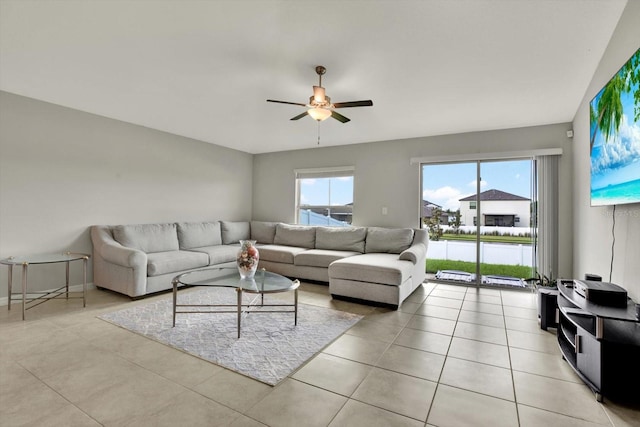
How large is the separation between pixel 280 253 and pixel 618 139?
4088 millimetres

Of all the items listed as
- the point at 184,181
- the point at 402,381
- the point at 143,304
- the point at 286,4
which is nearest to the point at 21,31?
the point at 286,4

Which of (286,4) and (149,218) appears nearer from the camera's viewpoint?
(286,4)

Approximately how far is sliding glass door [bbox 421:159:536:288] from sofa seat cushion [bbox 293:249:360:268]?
1.55 m

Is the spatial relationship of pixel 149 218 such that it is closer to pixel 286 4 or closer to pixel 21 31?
pixel 21 31

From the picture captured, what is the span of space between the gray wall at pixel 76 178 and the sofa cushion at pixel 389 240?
3.19 m

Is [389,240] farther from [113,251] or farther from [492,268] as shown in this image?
[113,251]

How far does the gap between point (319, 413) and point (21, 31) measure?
11.0 ft

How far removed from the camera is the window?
571 cm

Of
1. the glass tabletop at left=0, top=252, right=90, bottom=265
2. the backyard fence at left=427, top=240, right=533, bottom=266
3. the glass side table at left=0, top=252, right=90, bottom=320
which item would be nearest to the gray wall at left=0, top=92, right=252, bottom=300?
the glass side table at left=0, top=252, right=90, bottom=320

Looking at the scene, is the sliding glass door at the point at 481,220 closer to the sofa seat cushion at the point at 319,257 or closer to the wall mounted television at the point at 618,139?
the sofa seat cushion at the point at 319,257

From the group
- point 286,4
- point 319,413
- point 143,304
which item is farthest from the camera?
point 143,304

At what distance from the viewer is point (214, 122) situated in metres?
4.41

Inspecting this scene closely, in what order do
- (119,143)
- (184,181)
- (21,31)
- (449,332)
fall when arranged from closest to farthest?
(21,31)
(449,332)
(119,143)
(184,181)

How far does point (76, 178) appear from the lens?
387cm
